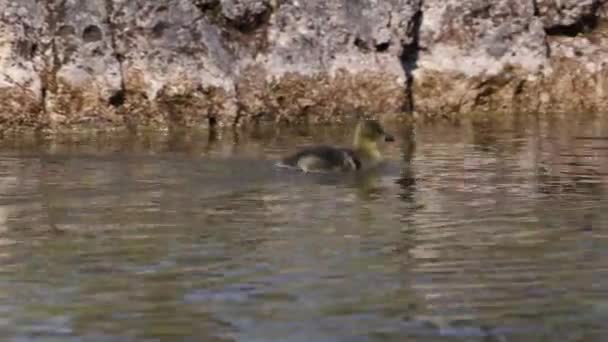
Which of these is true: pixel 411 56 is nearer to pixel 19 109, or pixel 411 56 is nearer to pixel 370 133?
pixel 19 109

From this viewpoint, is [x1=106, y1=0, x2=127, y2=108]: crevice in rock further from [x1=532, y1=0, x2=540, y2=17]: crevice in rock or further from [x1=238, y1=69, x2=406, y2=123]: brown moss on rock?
[x1=532, y1=0, x2=540, y2=17]: crevice in rock

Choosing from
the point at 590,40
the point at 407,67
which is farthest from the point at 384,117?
the point at 590,40

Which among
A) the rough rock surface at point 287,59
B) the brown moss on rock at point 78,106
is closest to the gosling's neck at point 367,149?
the rough rock surface at point 287,59

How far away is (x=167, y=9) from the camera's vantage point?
18906 millimetres

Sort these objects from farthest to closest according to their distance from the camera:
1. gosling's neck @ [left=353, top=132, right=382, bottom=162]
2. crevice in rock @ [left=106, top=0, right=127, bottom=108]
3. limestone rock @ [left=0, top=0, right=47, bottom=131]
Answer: crevice in rock @ [left=106, top=0, right=127, bottom=108] → limestone rock @ [left=0, top=0, right=47, bottom=131] → gosling's neck @ [left=353, top=132, right=382, bottom=162]

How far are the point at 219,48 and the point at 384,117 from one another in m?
2.26

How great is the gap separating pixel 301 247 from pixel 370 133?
533cm

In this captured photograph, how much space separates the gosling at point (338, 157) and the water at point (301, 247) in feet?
0.60

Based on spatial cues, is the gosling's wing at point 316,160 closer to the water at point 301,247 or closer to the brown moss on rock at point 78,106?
the water at point 301,247

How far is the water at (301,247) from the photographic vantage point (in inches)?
285

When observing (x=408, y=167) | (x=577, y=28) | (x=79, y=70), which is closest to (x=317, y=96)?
(x=79, y=70)

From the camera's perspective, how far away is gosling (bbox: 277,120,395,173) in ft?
42.8

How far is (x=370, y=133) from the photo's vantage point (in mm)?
14438

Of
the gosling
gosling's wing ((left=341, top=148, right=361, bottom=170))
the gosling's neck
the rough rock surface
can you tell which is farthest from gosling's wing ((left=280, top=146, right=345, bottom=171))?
the rough rock surface
